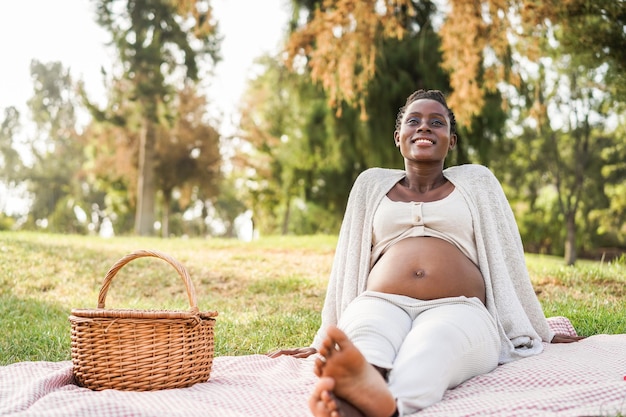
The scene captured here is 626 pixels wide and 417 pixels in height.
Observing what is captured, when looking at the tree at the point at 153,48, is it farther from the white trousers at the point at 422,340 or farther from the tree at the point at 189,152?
the white trousers at the point at 422,340

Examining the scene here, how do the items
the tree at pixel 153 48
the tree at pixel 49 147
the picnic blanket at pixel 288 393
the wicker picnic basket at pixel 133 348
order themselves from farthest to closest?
1. the tree at pixel 49 147
2. the tree at pixel 153 48
3. the wicker picnic basket at pixel 133 348
4. the picnic blanket at pixel 288 393

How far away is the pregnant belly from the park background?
4.38 meters

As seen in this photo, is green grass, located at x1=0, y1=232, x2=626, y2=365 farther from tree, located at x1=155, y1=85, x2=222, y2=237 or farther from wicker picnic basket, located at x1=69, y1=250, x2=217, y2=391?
tree, located at x1=155, y1=85, x2=222, y2=237

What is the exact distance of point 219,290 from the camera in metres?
7.45

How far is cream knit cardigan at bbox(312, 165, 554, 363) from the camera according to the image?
3.55 m

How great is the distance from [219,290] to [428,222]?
173 inches

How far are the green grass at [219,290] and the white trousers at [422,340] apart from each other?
1.74 meters

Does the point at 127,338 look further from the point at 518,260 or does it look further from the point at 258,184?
the point at 258,184

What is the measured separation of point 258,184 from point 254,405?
23901mm

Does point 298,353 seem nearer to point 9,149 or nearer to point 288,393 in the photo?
point 288,393

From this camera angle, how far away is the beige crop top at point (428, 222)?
349 centimetres

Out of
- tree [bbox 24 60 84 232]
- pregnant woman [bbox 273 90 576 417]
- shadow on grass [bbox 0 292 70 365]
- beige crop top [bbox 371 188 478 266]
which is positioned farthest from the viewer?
tree [bbox 24 60 84 232]

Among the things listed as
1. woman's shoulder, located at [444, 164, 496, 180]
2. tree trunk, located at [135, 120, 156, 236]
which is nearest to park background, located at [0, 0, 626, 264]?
tree trunk, located at [135, 120, 156, 236]

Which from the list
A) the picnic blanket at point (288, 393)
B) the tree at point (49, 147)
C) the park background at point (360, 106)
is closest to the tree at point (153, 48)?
the park background at point (360, 106)
